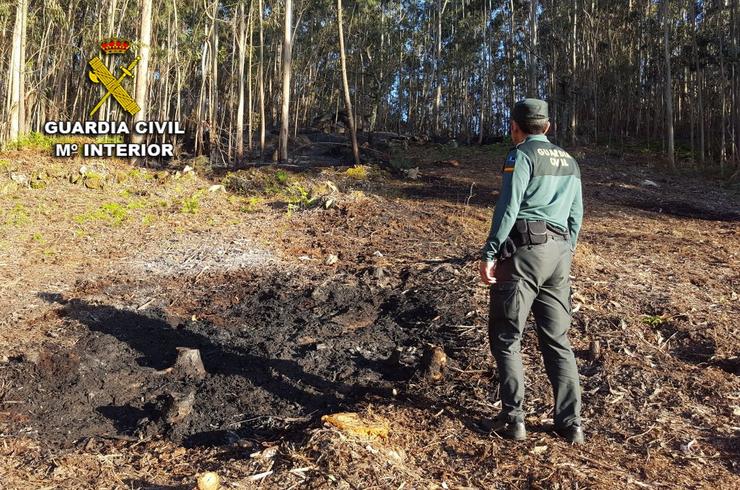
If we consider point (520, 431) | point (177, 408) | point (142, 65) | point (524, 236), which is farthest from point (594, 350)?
point (142, 65)

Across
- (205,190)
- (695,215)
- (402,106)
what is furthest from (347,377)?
(402,106)

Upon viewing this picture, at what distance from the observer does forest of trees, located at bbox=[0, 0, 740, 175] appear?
19.3m

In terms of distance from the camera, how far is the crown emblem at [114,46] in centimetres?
A: 1839

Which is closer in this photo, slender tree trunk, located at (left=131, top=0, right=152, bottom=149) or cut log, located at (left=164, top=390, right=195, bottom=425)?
cut log, located at (left=164, top=390, right=195, bottom=425)

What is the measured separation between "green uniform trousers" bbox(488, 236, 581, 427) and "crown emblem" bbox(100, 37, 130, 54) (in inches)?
726

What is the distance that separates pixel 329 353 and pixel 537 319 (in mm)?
1798

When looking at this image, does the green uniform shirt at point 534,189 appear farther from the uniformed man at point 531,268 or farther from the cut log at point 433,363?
the cut log at point 433,363

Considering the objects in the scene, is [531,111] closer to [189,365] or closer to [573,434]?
[573,434]

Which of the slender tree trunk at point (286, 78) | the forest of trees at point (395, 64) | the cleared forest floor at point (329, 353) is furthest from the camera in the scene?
the forest of trees at point (395, 64)

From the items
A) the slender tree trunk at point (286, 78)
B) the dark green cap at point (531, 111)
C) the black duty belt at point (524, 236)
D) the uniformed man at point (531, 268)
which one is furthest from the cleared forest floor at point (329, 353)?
the slender tree trunk at point (286, 78)

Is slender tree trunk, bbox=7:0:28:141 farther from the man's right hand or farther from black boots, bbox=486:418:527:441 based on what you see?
black boots, bbox=486:418:527:441

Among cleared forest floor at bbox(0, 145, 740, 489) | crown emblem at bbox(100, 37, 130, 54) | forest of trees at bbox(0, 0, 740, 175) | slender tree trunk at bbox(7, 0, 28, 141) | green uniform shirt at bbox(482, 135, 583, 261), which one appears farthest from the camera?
forest of trees at bbox(0, 0, 740, 175)

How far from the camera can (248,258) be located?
7098mm

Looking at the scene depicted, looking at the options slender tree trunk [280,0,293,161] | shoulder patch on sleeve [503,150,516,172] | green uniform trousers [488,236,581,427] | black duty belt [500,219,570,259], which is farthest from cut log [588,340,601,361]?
slender tree trunk [280,0,293,161]
